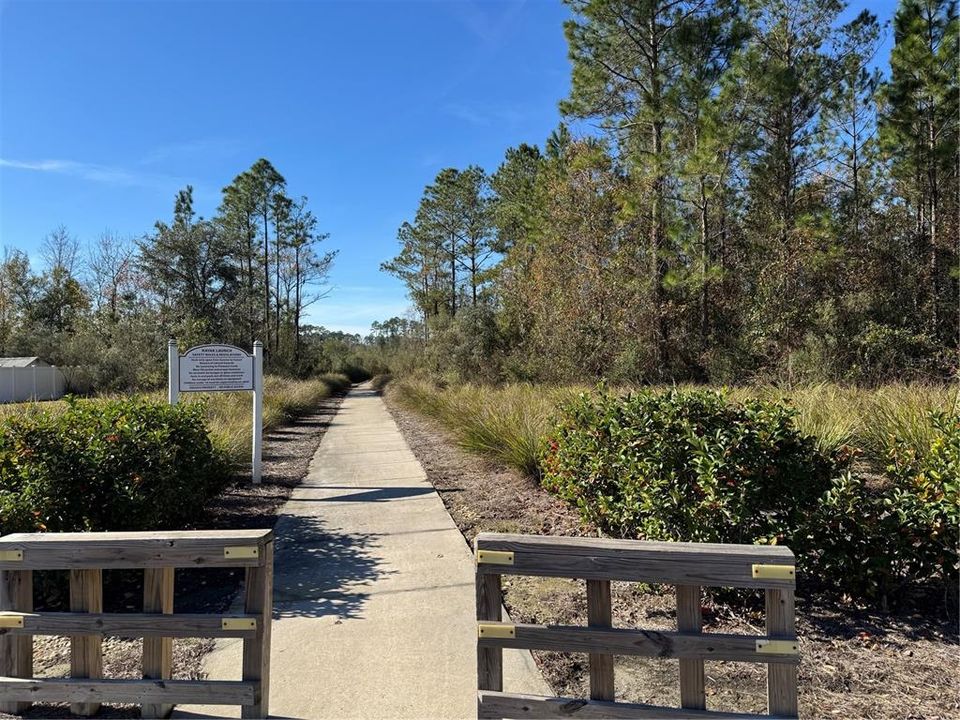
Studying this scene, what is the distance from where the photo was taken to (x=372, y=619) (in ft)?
11.9

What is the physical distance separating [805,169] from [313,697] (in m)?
18.3

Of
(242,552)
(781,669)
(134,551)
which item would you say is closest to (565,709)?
(781,669)

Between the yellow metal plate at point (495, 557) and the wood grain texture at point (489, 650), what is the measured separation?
54mm

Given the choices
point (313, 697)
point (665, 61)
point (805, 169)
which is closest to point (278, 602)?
point (313, 697)

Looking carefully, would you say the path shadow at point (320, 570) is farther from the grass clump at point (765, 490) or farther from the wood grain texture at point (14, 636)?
the grass clump at point (765, 490)

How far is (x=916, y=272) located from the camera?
1606 centimetres

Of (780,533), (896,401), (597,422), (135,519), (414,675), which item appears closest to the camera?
(414,675)

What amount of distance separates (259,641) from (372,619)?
51.9 inches

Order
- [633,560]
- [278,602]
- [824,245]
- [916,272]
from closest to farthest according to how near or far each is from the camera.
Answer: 1. [633,560]
2. [278,602]
3. [824,245]
4. [916,272]

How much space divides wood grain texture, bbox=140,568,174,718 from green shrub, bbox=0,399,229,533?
5.60 ft

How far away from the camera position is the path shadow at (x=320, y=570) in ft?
12.6

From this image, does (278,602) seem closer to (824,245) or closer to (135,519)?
(135,519)

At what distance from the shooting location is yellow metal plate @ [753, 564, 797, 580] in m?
2.17

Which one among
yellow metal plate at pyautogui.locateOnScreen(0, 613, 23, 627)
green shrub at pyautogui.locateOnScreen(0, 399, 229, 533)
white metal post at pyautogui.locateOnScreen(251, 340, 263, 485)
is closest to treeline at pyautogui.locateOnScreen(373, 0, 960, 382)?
white metal post at pyautogui.locateOnScreen(251, 340, 263, 485)
